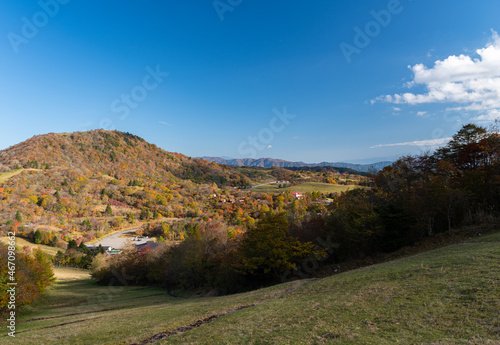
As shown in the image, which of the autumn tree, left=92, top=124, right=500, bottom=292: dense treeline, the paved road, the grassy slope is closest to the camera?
the grassy slope

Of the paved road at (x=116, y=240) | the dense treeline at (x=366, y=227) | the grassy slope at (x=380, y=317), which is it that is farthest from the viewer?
the paved road at (x=116, y=240)

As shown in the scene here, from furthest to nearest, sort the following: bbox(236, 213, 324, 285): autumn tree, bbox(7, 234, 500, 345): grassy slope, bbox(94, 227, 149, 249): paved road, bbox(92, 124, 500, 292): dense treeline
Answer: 1. bbox(94, 227, 149, 249): paved road
2. bbox(236, 213, 324, 285): autumn tree
3. bbox(92, 124, 500, 292): dense treeline
4. bbox(7, 234, 500, 345): grassy slope

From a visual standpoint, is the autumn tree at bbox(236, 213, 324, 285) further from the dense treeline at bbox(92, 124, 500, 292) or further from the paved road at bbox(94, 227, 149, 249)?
the paved road at bbox(94, 227, 149, 249)

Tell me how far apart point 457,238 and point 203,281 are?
35660 millimetres

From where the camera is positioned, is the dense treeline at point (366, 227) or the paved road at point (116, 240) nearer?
the dense treeline at point (366, 227)

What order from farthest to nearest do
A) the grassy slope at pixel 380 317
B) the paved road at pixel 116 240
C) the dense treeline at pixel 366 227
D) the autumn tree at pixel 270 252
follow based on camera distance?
the paved road at pixel 116 240, the autumn tree at pixel 270 252, the dense treeline at pixel 366 227, the grassy slope at pixel 380 317

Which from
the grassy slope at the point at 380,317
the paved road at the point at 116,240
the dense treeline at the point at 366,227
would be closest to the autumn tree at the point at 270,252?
the dense treeline at the point at 366,227

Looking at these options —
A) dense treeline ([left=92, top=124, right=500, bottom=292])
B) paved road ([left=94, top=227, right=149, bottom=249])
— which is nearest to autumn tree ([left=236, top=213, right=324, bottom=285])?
dense treeline ([left=92, top=124, right=500, bottom=292])

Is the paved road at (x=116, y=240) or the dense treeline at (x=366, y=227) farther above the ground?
the dense treeline at (x=366, y=227)

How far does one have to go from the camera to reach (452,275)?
37.6ft

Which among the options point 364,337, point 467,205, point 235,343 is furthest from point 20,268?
point 467,205

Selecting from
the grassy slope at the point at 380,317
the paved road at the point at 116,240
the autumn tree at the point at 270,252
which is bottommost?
the paved road at the point at 116,240

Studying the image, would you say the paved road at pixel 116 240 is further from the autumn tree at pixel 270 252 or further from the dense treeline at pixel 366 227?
the autumn tree at pixel 270 252

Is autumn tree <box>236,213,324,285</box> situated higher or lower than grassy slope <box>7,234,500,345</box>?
lower
